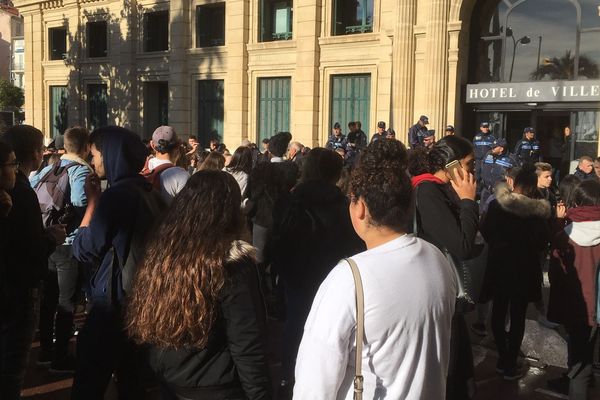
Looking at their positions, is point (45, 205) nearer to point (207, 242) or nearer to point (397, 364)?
point (207, 242)

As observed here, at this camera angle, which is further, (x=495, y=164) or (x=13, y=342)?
(x=495, y=164)

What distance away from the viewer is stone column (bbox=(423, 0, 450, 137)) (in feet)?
49.5

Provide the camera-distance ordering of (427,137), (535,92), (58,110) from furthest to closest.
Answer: (58,110) < (535,92) < (427,137)

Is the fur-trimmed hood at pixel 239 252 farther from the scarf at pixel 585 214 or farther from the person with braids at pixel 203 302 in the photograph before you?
the scarf at pixel 585 214

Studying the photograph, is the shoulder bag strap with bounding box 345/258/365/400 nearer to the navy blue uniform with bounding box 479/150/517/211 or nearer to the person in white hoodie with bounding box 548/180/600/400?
the person in white hoodie with bounding box 548/180/600/400

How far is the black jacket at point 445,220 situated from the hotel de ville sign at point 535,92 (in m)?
11.8

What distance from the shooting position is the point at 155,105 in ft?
79.8

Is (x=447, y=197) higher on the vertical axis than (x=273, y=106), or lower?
lower

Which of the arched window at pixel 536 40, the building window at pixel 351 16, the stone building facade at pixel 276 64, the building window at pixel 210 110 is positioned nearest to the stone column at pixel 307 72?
the stone building facade at pixel 276 64

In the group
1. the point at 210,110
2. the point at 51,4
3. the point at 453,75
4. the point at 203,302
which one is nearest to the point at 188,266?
the point at 203,302

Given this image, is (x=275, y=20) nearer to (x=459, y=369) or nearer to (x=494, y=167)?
(x=494, y=167)

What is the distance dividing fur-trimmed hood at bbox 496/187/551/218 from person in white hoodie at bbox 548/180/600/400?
0.40 meters

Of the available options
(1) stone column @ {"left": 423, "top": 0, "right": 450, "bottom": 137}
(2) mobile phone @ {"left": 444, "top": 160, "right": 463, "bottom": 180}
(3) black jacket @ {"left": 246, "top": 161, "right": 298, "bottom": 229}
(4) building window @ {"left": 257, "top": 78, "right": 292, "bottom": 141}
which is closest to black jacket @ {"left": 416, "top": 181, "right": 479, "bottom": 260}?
(2) mobile phone @ {"left": 444, "top": 160, "right": 463, "bottom": 180}

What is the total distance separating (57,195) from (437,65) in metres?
12.0
